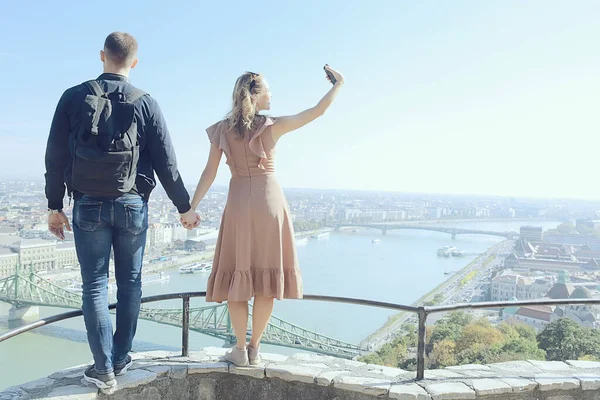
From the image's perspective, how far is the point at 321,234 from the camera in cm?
2445

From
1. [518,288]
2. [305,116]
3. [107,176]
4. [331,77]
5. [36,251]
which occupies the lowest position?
[518,288]

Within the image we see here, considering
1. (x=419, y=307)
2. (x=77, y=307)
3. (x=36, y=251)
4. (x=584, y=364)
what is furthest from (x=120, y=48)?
(x=77, y=307)

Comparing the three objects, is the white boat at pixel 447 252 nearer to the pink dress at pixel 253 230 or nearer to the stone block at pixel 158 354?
the stone block at pixel 158 354

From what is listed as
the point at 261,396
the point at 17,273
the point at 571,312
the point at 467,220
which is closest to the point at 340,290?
the point at 17,273

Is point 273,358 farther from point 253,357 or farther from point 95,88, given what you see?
point 95,88

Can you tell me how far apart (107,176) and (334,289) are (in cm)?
1679

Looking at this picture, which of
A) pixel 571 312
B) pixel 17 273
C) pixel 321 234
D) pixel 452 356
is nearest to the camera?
pixel 452 356

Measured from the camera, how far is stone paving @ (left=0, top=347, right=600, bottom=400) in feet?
6.21

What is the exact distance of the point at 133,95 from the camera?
167 centimetres

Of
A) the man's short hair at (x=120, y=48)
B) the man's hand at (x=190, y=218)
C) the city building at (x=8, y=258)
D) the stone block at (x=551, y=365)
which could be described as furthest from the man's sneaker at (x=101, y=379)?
the city building at (x=8, y=258)

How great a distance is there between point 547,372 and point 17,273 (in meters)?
13.3

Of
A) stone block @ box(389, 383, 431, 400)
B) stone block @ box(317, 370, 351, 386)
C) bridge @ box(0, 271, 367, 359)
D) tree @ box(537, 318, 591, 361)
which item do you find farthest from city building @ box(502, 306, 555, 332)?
bridge @ box(0, 271, 367, 359)

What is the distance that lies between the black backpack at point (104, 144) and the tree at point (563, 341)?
2.34 metres

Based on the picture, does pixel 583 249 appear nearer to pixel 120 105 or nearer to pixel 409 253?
pixel 409 253
